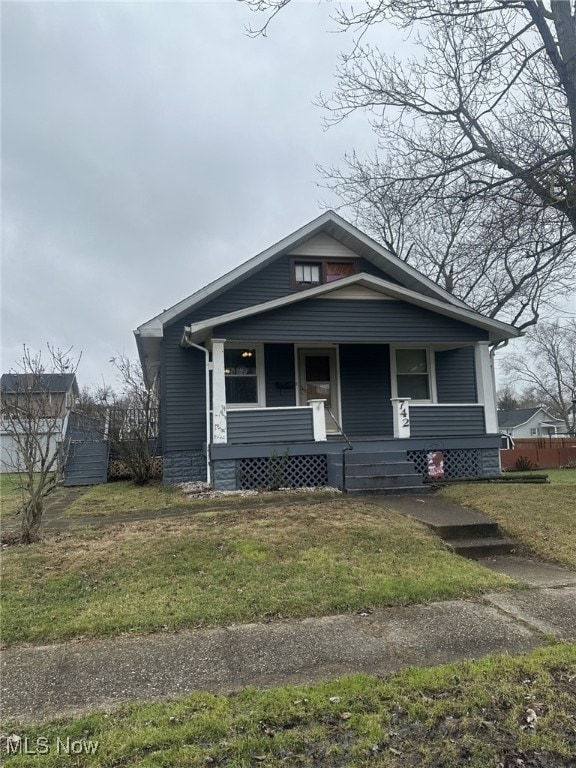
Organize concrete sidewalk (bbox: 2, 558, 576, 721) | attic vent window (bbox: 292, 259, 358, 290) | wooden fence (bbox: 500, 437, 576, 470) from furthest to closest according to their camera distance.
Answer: wooden fence (bbox: 500, 437, 576, 470) < attic vent window (bbox: 292, 259, 358, 290) < concrete sidewalk (bbox: 2, 558, 576, 721)

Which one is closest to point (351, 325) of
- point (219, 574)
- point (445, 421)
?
point (445, 421)

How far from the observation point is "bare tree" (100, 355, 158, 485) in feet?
46.9

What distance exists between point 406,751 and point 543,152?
8.90 meters

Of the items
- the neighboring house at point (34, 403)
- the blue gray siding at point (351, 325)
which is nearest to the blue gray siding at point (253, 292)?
the blue gray siding at point (351, 325)

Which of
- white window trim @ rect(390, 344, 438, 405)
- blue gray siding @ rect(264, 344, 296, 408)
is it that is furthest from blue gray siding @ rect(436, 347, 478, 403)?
blue gray siding @ rect(264, 344, 296, 408)

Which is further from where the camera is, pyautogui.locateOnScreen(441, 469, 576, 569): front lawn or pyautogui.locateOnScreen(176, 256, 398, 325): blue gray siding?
pyautogui.locateOnScreen(176, 256, 398, 325): blue gray siding

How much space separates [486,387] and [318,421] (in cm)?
455

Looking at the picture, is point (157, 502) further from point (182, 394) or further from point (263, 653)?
point (263, 653)

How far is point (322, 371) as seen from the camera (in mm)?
13805

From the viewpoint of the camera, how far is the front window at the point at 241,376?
1294 cm

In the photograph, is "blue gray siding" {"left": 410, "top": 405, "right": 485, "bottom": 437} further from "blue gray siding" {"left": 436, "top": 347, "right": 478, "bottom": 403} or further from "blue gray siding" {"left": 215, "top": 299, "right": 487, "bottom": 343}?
"blue gray siding" {"left": 436, "top": 347, "right": 478, "bottom": 403}

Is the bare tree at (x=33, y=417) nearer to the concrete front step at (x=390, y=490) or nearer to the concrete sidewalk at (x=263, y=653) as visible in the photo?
the concrete sidewalk at (x=263, y=653)

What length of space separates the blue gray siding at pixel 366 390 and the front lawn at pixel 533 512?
3821 millimetres

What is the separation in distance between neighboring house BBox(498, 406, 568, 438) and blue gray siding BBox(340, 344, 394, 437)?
47.2 metres
